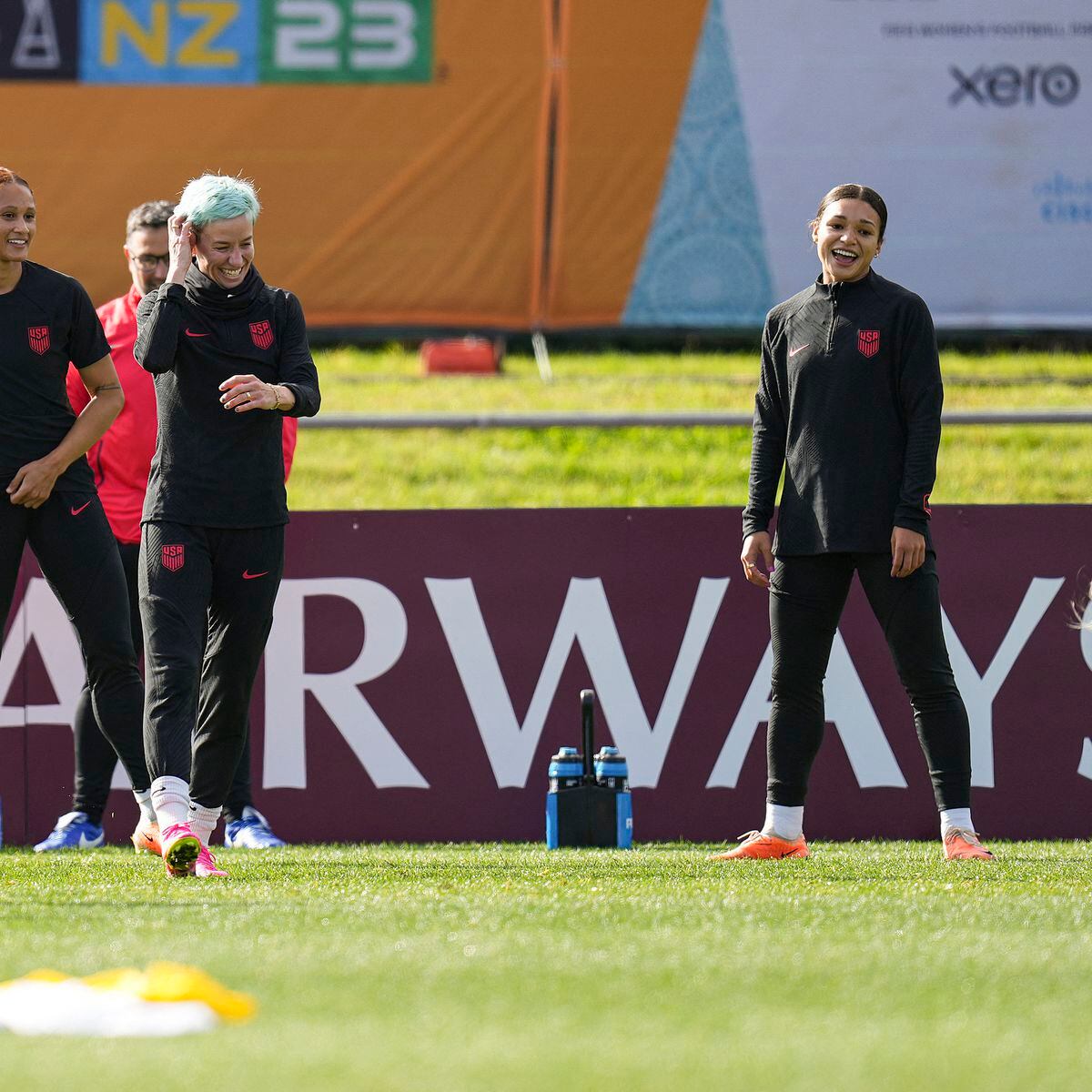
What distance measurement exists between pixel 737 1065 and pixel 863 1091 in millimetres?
219

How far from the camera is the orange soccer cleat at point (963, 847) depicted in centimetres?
532

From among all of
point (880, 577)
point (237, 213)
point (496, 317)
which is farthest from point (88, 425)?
point (496, 317)

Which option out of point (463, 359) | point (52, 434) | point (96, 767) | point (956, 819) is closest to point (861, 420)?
point (956, 819)

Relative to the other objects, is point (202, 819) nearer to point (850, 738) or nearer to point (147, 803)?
point (147, 803)

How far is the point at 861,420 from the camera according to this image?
5.39 meters

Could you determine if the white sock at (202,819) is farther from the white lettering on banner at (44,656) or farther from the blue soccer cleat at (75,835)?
the white lettering on banner at (44,656)

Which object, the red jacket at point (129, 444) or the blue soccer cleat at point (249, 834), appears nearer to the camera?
the red jacket at point (129, 444)

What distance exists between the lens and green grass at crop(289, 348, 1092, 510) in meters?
9.51

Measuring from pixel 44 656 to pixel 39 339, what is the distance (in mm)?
1761

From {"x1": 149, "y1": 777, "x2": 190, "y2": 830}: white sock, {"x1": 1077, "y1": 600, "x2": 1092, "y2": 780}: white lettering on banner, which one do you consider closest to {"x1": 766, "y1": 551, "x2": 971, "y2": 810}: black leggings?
{"x1": 1077, "y1": 600, "x2": 1092, "y2": 780}: white lettering on banner

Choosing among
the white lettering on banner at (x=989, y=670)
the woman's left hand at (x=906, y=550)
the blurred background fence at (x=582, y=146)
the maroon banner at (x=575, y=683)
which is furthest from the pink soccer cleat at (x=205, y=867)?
the blurred background fence at (x=582, y=146)

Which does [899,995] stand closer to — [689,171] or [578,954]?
[578,954]

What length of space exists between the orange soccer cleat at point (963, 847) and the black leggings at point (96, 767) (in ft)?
7.77

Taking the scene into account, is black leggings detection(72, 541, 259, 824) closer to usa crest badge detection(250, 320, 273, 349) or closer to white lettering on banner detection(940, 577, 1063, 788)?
usa crest badge detection(250, 320, 273, 349)
